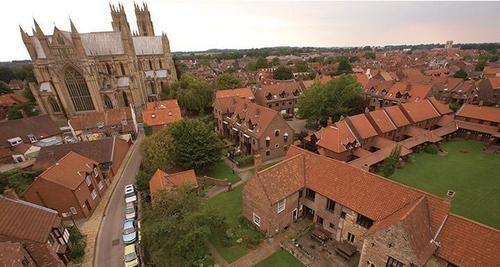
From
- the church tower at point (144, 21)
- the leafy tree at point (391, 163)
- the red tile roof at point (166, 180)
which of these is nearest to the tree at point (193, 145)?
the red tile roof at point (166, 180)

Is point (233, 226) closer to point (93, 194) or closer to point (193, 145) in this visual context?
point (193, 145)

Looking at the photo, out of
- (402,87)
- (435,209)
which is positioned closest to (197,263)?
(435,209)

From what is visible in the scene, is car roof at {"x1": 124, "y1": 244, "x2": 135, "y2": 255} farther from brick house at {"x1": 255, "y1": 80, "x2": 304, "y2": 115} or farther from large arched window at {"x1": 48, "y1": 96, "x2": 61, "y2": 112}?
large arched window at {"x1": 48, "y1": 96, "x2": 61, "y2": 112}

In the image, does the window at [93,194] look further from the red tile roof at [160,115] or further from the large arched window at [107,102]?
the large arched window at [107,102]

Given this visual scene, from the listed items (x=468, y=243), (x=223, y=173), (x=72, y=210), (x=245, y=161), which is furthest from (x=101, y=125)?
(x=468, y=243)

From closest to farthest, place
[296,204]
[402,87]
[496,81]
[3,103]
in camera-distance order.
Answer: [296,204], [402,87], [496,81], [3,103]

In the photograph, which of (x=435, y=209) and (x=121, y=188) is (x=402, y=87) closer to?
(x=435, y=209)
